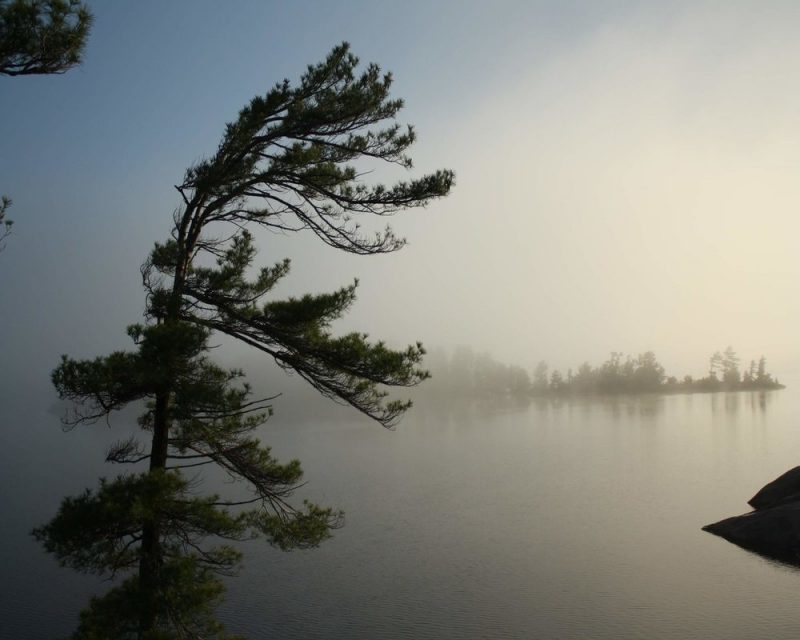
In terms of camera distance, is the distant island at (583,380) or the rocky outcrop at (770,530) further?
the distant island at (583,380)

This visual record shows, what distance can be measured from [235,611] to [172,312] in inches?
272

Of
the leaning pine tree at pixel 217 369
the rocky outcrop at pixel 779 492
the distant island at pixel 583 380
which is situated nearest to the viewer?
the leaning pine tree at pixel 217 369

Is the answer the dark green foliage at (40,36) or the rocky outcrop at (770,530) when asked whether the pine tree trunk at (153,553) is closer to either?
the dark green foliage at (40,36)

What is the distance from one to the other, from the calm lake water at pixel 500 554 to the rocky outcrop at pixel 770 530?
0.60 meters

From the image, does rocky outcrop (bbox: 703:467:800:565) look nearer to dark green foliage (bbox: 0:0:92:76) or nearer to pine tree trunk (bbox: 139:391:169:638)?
pine tree trunk (bbox: 139:391:169:638)

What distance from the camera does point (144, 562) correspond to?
294 inches

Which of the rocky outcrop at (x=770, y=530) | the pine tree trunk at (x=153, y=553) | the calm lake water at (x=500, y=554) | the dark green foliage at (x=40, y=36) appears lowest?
the calm lake water at (x=500, y=554)

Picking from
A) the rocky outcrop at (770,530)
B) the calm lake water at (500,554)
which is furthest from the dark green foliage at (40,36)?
the rocky outcrop at (770,530)

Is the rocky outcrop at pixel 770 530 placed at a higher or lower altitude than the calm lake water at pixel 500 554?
higher

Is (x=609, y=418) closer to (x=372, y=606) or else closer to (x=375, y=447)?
(x=375, y=447)

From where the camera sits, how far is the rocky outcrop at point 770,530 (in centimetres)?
1463

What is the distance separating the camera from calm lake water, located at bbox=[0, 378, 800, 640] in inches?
437

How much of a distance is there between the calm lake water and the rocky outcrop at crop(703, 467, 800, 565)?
597 mm

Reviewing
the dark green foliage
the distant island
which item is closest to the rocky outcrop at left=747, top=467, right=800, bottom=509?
the dark green foliage
